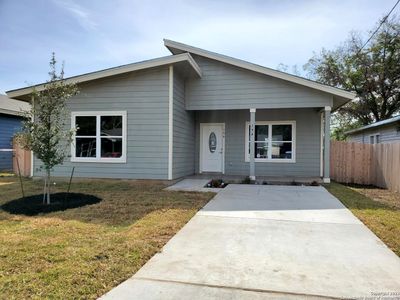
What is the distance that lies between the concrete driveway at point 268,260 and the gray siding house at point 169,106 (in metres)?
4.55

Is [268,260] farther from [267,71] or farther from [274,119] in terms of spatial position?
[274,119]

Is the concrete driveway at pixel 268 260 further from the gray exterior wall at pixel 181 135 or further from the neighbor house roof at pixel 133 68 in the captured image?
the neighbor house roof at pixel 133 68

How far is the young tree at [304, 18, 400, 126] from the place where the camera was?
81.8 feet

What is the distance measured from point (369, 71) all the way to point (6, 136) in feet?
84.7

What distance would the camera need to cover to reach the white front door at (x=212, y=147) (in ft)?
42.7

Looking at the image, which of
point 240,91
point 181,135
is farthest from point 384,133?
point 181,135

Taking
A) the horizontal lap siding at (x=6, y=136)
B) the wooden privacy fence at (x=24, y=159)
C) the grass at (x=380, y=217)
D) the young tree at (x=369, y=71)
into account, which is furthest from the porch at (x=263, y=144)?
the young tree at (x=369, y=71)

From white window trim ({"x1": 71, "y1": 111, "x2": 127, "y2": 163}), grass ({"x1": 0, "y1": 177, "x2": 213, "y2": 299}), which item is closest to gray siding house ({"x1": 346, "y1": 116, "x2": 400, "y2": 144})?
grass ({"x1": 0, "y1": 177, "x2": 213, "y2": 299})

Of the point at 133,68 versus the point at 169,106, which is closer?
the point at 133,68

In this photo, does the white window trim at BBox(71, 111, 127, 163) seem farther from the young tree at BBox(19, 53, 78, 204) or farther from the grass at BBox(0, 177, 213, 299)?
the young tree at BBox(19, 53, 78, 204)

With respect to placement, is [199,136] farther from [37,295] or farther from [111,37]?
[37,295]

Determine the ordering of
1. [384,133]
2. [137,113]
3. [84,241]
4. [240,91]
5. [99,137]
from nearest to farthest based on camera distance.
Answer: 1. [84,241]
2. [137,113]
3. [99,137]
4. [240,91]
5. [384,133]

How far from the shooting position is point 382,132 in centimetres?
1655

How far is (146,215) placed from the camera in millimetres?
6059
